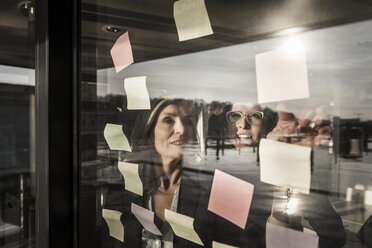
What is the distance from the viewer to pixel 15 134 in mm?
1664

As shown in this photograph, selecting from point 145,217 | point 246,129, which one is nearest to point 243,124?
point 246,129

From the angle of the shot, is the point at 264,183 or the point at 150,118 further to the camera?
the point at 150,118

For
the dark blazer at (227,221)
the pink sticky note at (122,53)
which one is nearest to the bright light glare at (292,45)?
the dark blazer at (227,221)

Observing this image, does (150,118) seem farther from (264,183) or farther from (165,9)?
(264,183)

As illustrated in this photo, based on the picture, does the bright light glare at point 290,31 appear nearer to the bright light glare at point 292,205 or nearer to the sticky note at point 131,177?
the bright light glare at point 292,205

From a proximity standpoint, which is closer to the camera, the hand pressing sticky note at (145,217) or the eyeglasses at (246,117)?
the eyeglasses at (246,117)

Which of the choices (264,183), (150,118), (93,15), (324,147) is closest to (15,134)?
(93,15)

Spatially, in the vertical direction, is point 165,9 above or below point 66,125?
above

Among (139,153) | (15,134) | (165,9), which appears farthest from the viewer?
(15,134)

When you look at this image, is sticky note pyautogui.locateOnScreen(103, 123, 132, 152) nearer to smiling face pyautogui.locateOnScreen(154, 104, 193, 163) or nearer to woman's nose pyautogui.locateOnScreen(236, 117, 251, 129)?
smiling face pyautogui.locateOnScreen(154, 104, 193, 163)

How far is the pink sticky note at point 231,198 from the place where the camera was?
2.54ft

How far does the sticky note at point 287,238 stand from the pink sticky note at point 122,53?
0.71m

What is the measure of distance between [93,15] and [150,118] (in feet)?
1.64

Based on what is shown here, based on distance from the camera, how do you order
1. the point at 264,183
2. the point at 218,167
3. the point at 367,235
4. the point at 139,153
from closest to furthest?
the point at 367,235
the point at 264,183
the point at 218,167
the point at 139,153
